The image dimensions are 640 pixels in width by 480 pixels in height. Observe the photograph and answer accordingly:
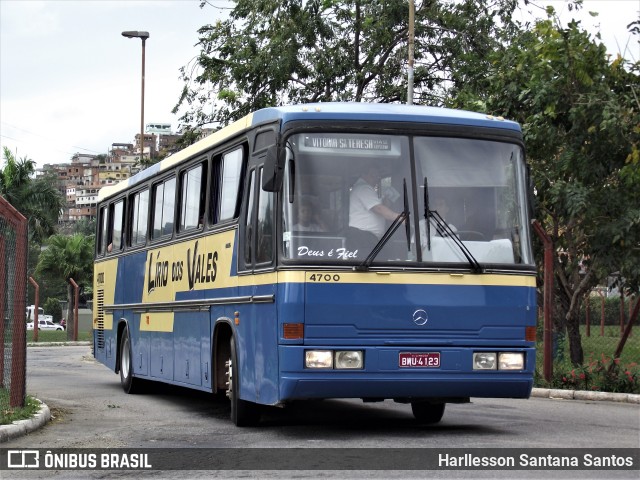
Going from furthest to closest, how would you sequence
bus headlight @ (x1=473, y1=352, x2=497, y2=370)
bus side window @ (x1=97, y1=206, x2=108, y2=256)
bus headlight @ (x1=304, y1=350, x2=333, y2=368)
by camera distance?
bus side window @ (x1=97, y1=206, x2=108, y2=256) → bus headlight @ (x1=473, y1=352, x2=497, y2=370) → bus headlight @ (x1=304, y1=350, x2=333, y2=368)

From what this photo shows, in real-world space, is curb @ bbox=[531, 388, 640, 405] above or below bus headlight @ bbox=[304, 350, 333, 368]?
below

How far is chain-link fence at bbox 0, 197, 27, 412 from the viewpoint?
44.6ft

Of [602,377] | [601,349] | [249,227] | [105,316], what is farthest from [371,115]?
[601,349]

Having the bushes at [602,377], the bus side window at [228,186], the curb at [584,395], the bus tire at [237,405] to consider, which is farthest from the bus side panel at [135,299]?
the bushes at [602,377]

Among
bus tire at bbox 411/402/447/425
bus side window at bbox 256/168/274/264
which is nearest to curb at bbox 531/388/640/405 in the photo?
bus tire at bbox 411/402/447/425

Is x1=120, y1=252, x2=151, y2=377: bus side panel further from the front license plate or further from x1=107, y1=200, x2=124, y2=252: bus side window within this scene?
the front license plate

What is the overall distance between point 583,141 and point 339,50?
14.7 meters

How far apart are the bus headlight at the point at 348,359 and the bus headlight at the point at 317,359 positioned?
0.23 ft

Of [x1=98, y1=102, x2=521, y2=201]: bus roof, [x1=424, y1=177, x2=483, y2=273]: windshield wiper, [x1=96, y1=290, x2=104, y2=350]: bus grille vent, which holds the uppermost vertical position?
[x1=98, y1=102, x2=521, y2=201]: bus roof

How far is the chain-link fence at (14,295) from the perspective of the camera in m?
13.6

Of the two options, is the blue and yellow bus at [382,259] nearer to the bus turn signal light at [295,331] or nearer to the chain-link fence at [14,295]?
the bus turn signal light at [295,331]

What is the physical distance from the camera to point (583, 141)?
65.1 feet

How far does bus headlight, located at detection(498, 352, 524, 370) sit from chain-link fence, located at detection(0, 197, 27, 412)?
17.1 ft

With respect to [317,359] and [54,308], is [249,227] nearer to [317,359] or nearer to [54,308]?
[317,359]
